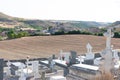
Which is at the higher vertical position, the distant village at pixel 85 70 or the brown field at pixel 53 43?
the distant village at pixel 85 70

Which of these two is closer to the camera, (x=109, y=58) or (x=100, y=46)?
(x=109, y=58)

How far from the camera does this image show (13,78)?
11.2 meters

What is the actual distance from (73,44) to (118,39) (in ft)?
18.3

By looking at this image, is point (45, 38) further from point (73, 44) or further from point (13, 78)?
point (13, 78)

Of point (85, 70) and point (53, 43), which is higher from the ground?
point (85, 70)

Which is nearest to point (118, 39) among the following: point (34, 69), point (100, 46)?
point (100, 46)

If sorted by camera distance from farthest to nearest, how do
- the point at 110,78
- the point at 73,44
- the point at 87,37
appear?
the point at 87,37
the point at 73,44
the point at 110,78

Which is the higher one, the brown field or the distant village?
the distant village

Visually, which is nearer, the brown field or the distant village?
the distant village

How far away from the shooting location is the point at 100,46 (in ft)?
117

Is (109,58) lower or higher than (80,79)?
higher

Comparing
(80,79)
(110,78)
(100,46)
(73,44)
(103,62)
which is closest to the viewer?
(110,78)

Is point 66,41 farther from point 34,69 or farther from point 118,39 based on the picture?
point 34,69

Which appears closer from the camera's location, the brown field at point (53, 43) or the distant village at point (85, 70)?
the distant village at point (85, 70)
